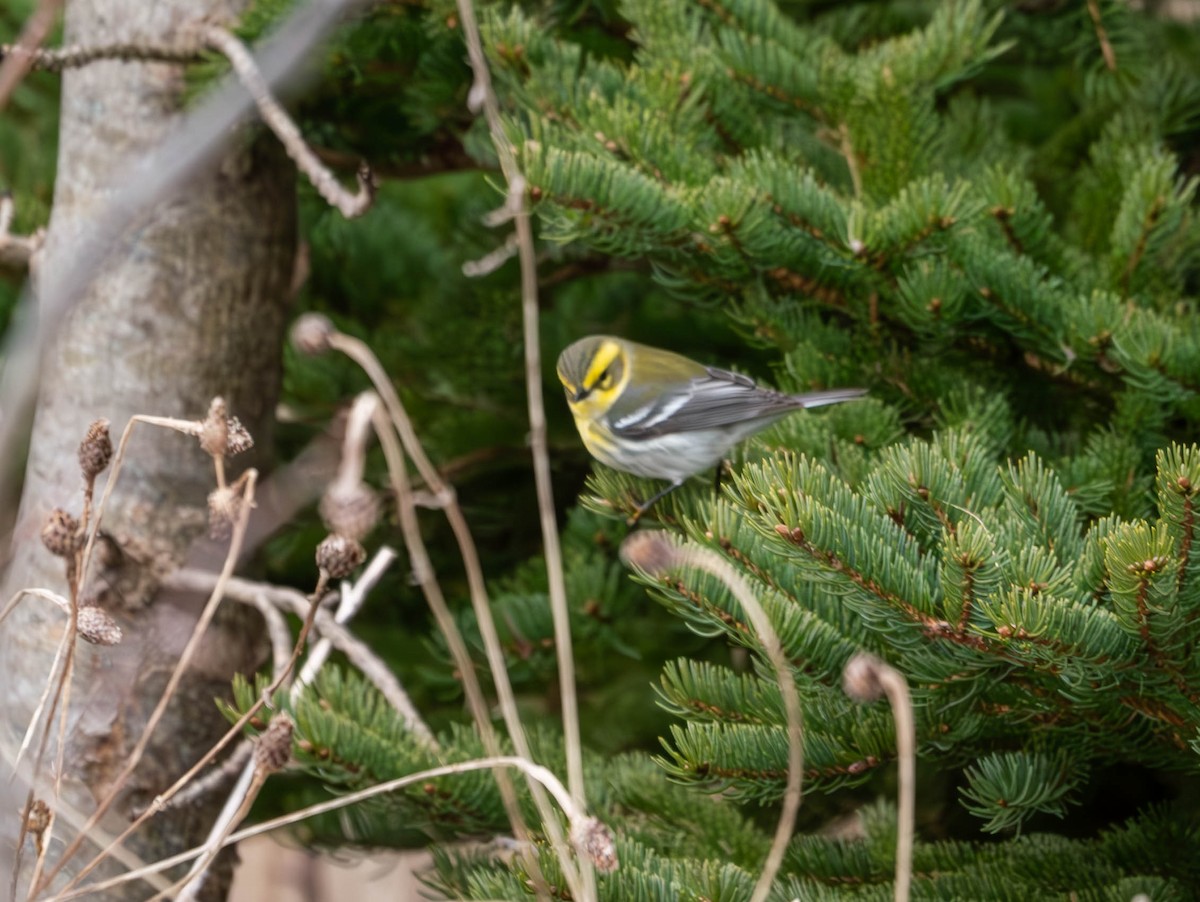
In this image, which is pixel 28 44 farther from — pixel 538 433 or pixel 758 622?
pixel 758 622

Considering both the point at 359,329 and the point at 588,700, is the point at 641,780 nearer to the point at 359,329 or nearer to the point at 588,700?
the point at 588,700

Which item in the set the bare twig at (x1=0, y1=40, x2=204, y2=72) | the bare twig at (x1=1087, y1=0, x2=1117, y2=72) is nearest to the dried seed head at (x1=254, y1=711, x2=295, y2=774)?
the bare twig at (x1=0, y1=40, x2=204, y2=72)

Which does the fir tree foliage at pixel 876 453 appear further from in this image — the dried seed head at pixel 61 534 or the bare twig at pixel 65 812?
the dried seed head at pixel 61 534

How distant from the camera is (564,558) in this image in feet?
6.71

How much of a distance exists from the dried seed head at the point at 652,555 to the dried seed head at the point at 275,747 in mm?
377

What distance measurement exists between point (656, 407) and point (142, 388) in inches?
34.6

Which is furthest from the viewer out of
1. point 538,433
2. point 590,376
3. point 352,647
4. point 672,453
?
point 590,376

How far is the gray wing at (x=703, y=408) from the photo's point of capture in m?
1.89

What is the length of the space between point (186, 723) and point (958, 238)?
1392 mm

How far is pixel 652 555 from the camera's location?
1.25 meters

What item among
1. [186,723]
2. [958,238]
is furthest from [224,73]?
[958,238]

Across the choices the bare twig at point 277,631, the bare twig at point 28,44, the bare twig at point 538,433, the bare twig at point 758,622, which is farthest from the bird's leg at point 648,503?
the bare twig at point 28,44

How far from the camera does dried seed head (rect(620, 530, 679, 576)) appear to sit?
4.03 ft

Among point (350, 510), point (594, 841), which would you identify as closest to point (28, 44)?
point (350, 510)
